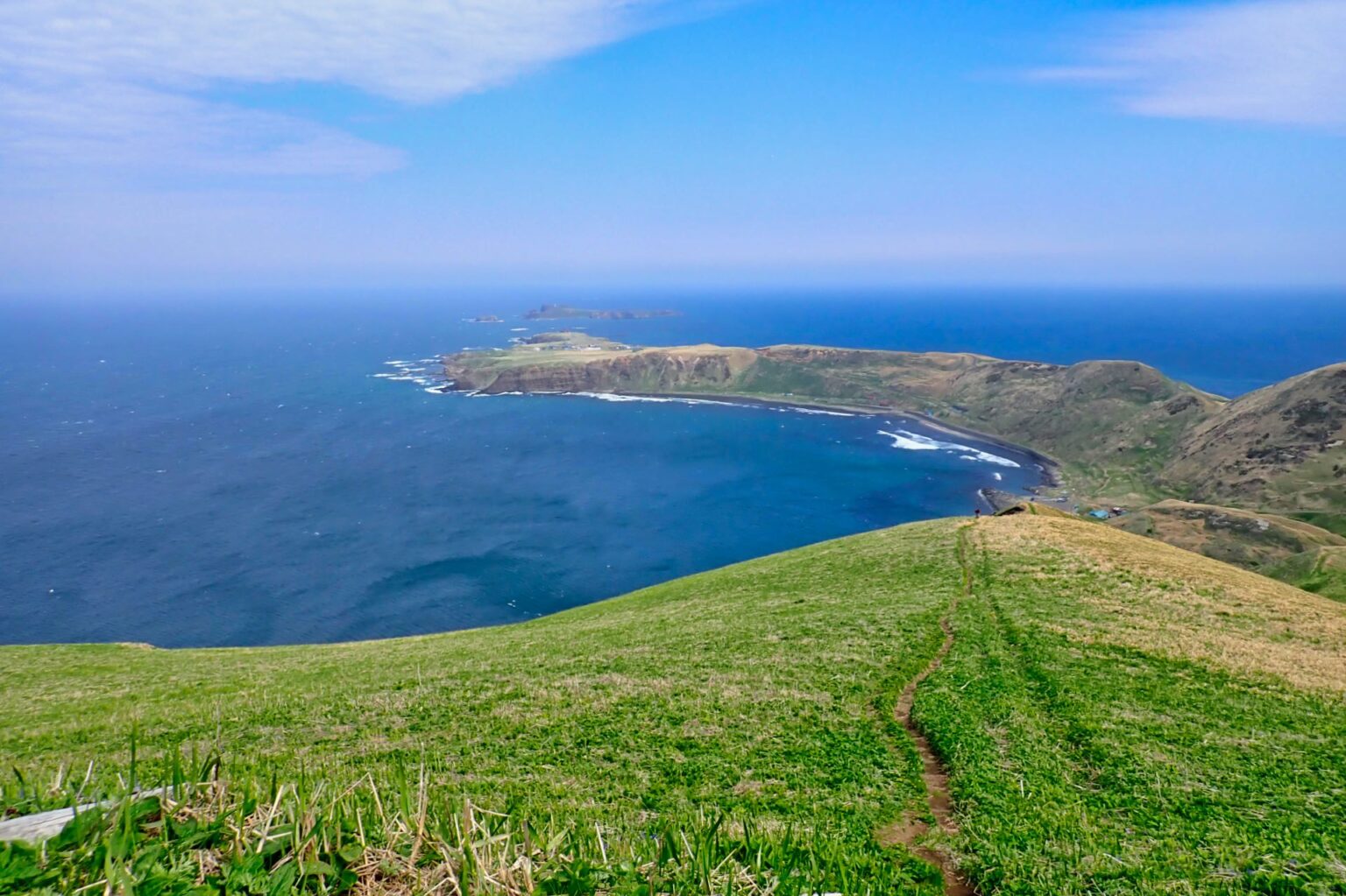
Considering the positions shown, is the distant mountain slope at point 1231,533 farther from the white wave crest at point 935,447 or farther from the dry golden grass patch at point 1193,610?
the white wave crest at point 935,447

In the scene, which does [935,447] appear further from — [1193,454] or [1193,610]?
[1193,610]

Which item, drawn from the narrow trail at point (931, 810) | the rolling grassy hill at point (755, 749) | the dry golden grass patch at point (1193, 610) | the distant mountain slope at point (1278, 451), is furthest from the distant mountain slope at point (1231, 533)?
the narrow trail at point (931, 810)

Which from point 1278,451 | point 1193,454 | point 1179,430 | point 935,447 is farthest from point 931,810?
point 1179,430

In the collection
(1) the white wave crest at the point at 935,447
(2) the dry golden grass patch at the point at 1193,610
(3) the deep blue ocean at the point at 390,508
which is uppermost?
(2) the dry golden grass patch at the point at 1193,610

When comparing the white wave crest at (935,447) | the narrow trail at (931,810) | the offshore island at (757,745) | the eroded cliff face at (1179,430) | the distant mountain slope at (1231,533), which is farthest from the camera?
the white wave crest at (935,447)

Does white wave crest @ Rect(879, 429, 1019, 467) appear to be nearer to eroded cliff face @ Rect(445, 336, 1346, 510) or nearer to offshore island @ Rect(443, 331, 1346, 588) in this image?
offshore island @ Rect(443, 331, 1346, 588)

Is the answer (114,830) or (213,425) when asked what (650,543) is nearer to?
(114,830)
